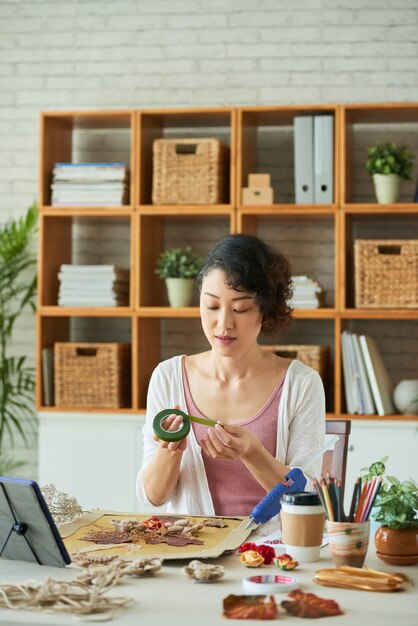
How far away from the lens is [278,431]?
2.43 m

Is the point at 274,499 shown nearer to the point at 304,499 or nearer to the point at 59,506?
the point at 304,499

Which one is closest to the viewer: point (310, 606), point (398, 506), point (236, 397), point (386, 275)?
point (310, 606)

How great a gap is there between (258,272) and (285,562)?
90cm

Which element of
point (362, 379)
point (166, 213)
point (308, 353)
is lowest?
point (362, 379)

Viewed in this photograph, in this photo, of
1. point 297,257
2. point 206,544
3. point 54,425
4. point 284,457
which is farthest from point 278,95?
point 206,544

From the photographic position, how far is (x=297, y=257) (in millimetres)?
4516

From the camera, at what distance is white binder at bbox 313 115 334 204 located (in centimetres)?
414

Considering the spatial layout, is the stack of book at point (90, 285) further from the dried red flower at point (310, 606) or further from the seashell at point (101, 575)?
the dried red flower at point (310, 606)

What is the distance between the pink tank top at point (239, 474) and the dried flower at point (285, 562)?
0.62 metres

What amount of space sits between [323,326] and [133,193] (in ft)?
3.52

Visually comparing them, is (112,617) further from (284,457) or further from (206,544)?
(284,457)

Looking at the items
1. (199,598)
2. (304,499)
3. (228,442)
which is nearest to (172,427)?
(228,442)

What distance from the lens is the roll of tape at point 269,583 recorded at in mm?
1548

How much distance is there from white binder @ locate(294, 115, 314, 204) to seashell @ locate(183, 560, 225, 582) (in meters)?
2.72
